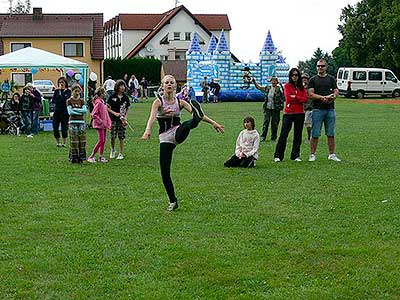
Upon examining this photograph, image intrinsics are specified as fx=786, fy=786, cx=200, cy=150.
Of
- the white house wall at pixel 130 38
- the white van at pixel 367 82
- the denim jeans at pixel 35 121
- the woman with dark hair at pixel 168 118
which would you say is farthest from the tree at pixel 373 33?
the woman with dark hair at pixel 168 118

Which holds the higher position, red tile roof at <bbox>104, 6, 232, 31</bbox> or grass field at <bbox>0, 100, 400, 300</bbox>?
red tile roof at <bbox>104, 6, 232, 31</bbox>

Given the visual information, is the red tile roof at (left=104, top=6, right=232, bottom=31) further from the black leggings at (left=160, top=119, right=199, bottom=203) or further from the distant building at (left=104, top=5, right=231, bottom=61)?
the black leggings at (left=160, top=119, right=199, bottom=203)

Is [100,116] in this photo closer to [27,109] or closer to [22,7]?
[27,109]

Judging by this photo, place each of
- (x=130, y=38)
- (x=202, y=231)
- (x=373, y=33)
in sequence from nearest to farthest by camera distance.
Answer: (x=202, y=231), (x=373, y=33), (x=130, y=38)

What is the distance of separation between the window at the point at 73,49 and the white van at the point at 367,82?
19426 mm

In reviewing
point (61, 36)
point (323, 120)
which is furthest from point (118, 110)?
point (61, 36)

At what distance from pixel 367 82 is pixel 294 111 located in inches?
1528

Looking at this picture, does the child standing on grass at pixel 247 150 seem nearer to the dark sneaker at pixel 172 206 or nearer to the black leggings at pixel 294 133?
the black leggings at pixel 294 133

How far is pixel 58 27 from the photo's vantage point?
59344mm

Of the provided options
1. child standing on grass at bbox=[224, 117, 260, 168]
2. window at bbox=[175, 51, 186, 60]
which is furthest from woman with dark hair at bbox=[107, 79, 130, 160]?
window at bbox=[175, 51, 186, 60]

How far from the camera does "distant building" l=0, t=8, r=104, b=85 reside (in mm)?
58031

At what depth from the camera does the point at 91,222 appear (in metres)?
8.89

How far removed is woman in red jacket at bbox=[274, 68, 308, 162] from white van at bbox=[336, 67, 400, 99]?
38.0m

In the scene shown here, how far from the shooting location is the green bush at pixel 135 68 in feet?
206
